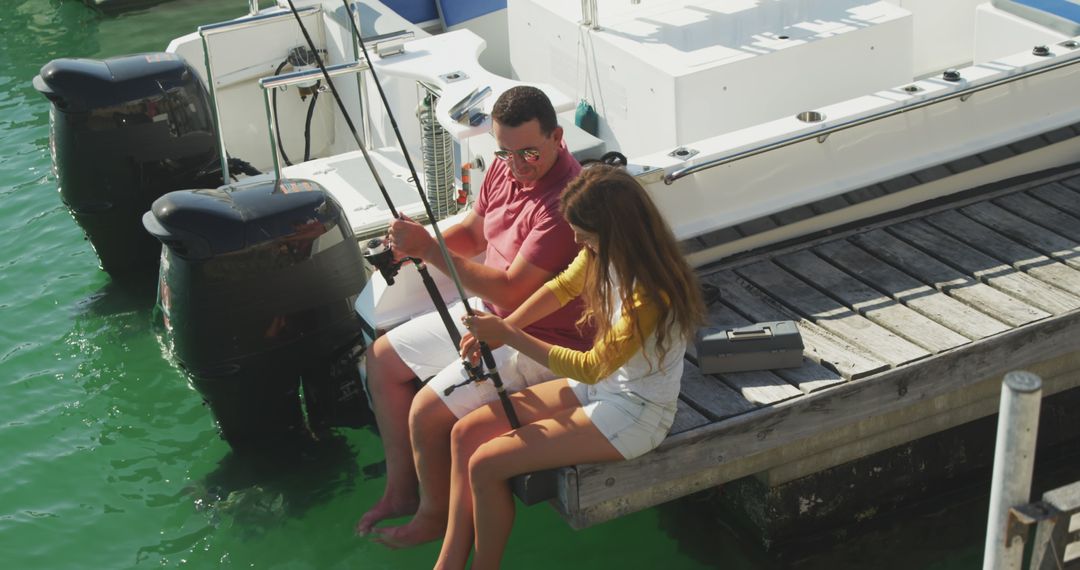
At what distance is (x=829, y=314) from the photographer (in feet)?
13.3

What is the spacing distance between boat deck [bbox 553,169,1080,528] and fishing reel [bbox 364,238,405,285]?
0.80 metres

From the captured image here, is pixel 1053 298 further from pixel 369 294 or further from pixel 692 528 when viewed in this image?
pixel 369 294

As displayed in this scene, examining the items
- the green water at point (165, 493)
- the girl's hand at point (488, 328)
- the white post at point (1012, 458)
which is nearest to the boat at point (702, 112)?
the green water at point (165, 493)

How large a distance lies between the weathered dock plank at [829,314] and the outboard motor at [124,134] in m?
2.86

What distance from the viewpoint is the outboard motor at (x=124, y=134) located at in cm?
562

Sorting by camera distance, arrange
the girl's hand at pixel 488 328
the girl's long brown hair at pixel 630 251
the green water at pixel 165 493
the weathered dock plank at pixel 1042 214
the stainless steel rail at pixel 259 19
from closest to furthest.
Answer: the girl's long brown hair at pixel 630 251, the girl's hand at pixel 488 328, the green water at pixel 165 493, the weathered dock plank at pixel 1042 214, the stainless steel rail at pixel 259 19

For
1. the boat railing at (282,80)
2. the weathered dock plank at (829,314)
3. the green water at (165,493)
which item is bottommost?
the green water at (165,493)

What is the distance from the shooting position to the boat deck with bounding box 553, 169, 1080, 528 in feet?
11.7

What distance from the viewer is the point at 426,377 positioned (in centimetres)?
384

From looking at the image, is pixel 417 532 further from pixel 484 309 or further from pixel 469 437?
pixel 484 309

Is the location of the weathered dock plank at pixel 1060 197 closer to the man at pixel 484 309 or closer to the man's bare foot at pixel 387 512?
the man at pixel 484 309

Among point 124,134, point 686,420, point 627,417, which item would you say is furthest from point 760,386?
point 124,134

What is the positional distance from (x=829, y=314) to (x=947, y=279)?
1.52 feet

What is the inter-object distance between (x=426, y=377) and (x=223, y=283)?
84cm
